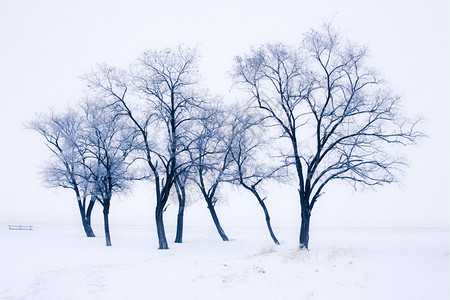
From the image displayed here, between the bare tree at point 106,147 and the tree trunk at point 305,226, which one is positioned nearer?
the tree trunk at point 305,226

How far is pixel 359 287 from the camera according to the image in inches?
349

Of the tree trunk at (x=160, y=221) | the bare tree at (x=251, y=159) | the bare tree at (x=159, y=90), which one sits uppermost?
the bare tree at (x=159, y=90)

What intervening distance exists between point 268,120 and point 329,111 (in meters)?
3.76

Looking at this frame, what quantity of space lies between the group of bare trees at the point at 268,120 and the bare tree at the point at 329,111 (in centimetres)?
6

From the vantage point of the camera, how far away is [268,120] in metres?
21.4

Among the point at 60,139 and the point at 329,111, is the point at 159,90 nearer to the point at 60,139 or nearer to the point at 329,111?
the point at 329,111

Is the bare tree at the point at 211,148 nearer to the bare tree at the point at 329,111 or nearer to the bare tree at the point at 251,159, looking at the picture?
the bare tree at the point at 251,159

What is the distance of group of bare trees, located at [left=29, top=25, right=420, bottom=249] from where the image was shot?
18500mm

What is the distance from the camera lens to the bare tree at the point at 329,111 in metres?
18.2

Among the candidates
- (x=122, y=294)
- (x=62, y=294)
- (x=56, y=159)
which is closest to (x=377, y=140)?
(x=122, y=294)

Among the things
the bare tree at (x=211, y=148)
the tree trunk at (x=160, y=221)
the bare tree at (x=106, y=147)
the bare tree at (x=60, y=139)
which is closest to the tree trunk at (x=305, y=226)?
the bare tree at (x=211, y=148)

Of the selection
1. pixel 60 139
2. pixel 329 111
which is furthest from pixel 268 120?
pixel 60 139

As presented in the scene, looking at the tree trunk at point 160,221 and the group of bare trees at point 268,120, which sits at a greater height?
the group of bare trees at point 268,120

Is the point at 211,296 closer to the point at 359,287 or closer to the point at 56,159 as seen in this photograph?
the point at 359,287
